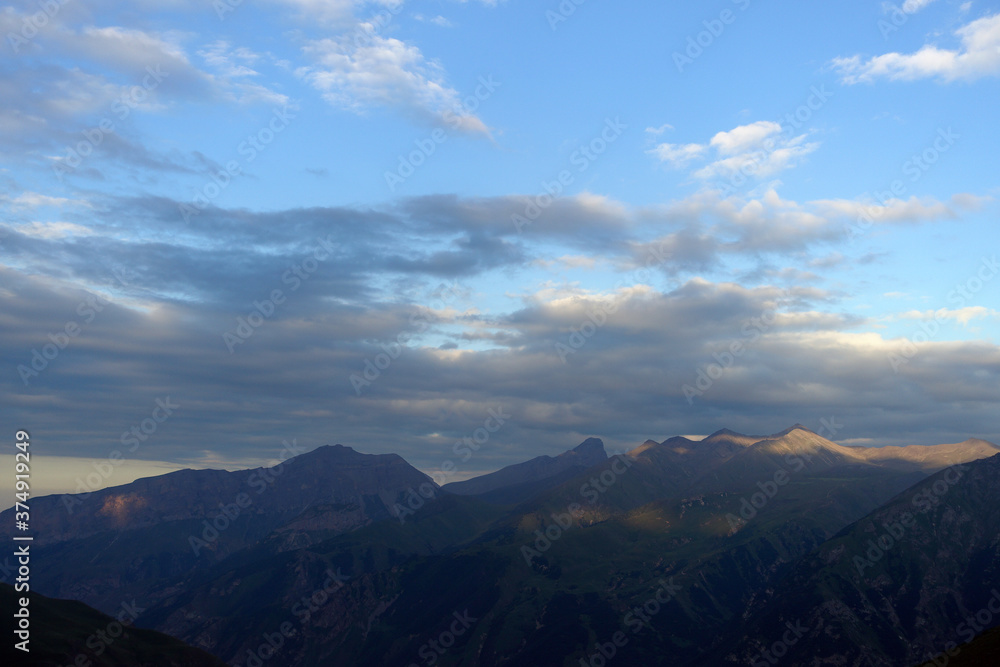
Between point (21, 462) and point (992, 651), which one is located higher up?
point (21, 462)

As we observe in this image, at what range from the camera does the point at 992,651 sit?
198 meters

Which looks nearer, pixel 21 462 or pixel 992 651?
pixel 21 462

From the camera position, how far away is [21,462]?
180625 mm

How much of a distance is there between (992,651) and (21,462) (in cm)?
24756
